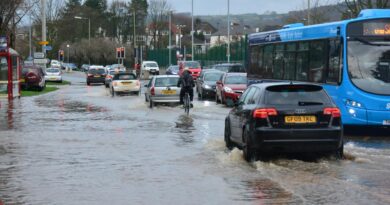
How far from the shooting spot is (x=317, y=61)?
62.5 feet

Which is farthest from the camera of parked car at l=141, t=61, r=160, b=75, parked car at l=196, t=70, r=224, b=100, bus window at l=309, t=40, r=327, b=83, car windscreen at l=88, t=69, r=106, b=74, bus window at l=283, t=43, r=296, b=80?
parked car at l=141, t=61, r=160, b=75

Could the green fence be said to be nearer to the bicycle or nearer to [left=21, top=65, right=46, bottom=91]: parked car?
[left=21, top=65, right=46, bottom=91]: parked car

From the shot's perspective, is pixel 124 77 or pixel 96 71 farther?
pixel 96 71

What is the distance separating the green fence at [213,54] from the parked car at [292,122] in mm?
40404

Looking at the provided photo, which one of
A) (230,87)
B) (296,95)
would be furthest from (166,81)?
(296,95)

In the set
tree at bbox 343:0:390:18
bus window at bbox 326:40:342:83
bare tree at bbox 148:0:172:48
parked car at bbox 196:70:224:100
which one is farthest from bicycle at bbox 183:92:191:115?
bare tree at bbox 148:0:172:48

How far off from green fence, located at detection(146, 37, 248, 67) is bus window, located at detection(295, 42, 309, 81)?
1285 inches

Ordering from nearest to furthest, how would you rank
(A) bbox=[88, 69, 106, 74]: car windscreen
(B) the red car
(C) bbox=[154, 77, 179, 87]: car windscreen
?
(C) bbox=[154, 77, 179, 87]: car windscreen
(B) the red car
(A) bbox=[88, 69, 106, 74]: car windscreen

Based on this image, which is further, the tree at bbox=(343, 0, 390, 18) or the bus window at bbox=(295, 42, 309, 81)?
the tree at bbox=(343, 0, 390, 18)

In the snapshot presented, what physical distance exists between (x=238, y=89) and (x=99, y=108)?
6116mm

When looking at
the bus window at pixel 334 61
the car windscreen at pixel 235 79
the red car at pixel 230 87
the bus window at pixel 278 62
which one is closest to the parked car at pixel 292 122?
the bus window at pixel 334 61

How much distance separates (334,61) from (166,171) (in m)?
7.46

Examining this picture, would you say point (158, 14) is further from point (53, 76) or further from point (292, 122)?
point (292, 122)

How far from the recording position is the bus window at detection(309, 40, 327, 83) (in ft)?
61.6
